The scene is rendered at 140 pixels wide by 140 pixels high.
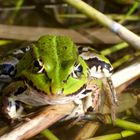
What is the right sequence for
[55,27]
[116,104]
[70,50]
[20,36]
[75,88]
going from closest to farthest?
[75,88] < [70,50] < [116,104] < [20,36] < [55,27]

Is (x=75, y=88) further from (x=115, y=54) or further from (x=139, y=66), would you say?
(x=115, y=54)

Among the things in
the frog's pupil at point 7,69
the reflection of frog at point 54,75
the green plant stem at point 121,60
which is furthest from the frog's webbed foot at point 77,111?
the green plant stem at point 121,60

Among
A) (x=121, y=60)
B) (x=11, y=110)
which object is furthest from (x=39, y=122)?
(x=121, y=60)

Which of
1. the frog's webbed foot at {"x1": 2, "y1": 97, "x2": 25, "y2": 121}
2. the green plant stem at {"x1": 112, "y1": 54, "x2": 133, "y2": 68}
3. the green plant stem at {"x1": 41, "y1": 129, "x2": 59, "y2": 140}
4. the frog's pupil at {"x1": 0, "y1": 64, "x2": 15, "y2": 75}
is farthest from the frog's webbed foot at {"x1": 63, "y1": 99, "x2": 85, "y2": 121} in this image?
the green plant stem at {"x1": 112, "y1": 54, "x2": 133, "y2": 68}

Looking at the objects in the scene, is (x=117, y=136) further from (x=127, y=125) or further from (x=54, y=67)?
(x=54, y=67)

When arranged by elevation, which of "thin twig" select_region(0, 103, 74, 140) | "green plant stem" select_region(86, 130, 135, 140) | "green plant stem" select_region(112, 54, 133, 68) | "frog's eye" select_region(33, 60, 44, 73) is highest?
"green plant stem" select_region(112, 54, 133, 68)

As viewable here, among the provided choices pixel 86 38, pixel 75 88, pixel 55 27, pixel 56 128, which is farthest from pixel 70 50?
pixel 55 27

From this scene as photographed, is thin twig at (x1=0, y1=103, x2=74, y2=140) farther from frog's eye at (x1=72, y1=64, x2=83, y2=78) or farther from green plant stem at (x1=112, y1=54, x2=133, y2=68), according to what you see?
green plant stem at (x1=112, y1=54, x2=133, y2=68)
